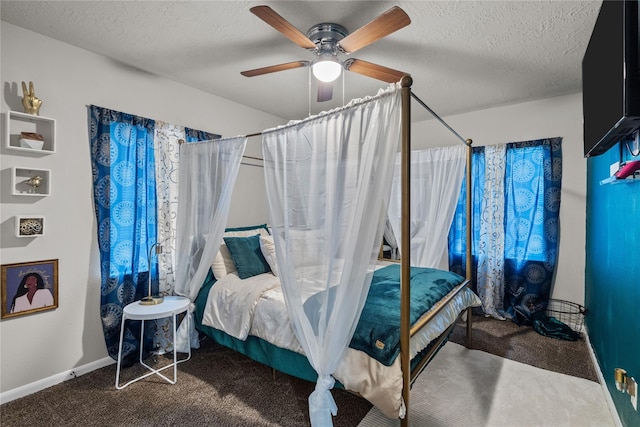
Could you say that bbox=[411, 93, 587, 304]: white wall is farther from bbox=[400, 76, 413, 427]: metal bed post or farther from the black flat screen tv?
bbox=[400, 76, 413, 427]: metal bed post

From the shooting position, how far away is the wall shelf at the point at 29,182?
2102 mm

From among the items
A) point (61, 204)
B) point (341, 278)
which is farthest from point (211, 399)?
point (61, 204)

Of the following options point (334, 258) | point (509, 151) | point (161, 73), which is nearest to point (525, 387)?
point (334, 258)

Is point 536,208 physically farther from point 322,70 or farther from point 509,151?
point 322,70

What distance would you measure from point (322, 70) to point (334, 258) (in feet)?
4.21

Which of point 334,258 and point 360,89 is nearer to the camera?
point 334,258

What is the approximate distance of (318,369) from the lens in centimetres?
177

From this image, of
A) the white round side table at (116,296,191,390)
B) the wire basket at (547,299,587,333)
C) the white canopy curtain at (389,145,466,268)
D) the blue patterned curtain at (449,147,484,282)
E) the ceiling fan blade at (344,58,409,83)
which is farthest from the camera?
the blue patterned curtain at (449,147,484,282)

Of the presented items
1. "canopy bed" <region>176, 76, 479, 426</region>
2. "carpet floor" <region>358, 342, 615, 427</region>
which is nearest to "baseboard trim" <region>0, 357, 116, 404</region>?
"canopy bed" <region>176, 76, 479, 426</region>

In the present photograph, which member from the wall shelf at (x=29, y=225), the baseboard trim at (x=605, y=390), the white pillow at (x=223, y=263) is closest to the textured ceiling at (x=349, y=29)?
the wall shelf at (x=29, y=225)

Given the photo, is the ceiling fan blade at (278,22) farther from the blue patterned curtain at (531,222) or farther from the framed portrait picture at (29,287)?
the blue patterned curtain at (531,222)

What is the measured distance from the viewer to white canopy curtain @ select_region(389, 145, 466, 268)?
3062 mm

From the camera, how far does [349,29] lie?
2170 millimetres

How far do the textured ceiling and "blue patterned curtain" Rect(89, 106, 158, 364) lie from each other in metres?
0.61
